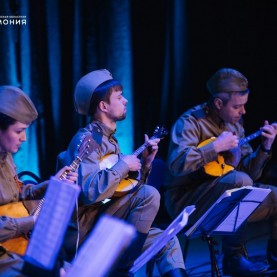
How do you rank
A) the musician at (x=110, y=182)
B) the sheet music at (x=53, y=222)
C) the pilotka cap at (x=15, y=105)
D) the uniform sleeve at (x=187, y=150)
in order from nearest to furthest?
the sheet music at (x=53, y=222), the pilotka cap at (x=15, y=105), the musician at (x=110, y=182), the uniform sleeve at (x=187, y=150)

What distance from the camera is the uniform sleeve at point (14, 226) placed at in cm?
295

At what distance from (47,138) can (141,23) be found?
1488mm

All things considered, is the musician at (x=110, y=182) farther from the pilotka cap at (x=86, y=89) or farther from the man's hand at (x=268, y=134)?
the man's hand at (x=268, y=134)

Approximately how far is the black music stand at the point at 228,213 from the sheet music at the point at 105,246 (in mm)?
1780

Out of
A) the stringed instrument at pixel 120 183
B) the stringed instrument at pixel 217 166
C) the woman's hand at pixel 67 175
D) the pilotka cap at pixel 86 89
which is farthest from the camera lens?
the stringed instrument at pixel 217 166

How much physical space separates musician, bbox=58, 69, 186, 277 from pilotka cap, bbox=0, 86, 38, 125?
47 centimetres

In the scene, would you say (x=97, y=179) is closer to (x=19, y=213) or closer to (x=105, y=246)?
(x=19, y=213)

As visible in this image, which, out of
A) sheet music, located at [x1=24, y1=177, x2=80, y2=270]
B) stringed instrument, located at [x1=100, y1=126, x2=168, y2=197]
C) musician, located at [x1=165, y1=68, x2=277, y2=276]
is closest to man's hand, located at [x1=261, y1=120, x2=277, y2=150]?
musician, located at [x1=165, y1=68, x2=277, y2=276]

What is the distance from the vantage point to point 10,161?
3395 millimetres

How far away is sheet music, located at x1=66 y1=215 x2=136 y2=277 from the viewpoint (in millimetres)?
1613

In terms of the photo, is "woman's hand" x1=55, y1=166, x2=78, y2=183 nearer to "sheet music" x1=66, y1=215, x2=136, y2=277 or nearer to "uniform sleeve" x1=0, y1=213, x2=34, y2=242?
"uniform sleeve" x1=0, y1=213, x2=34, y2=242

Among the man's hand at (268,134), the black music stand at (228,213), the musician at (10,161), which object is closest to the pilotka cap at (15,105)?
the musician at (10,161)

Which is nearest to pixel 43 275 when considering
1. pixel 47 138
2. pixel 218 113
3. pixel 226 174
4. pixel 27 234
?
pixel 27 234

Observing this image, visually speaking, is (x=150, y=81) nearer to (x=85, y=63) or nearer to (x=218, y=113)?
(x=85, y=63)
